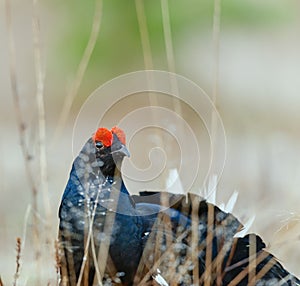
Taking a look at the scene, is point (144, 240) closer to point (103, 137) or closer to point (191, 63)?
point (103, 137)

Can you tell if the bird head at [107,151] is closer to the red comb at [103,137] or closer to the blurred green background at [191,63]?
the red comb at [103,137]

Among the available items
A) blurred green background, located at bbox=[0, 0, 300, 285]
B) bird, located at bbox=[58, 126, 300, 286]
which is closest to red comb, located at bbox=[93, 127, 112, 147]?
bird, located at bbox=[58, 126, 300, 286]

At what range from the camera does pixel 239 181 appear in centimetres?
269

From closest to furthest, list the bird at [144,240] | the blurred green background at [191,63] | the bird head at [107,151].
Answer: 1. the bird at [144,240]
2. the bird head at [107,151]
3. the blurred green background at [191,63]

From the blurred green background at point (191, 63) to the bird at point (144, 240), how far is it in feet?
2.42

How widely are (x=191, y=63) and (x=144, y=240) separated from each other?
2.28 metres

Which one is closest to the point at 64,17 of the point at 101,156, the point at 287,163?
the point at 287,163

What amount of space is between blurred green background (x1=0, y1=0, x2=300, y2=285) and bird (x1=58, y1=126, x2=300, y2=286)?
29.0 inches

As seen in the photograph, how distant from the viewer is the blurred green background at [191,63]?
303 cm

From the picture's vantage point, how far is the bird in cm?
174

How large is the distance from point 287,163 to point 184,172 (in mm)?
591

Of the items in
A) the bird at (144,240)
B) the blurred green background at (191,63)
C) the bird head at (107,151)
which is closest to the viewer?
the bird at (144,240)

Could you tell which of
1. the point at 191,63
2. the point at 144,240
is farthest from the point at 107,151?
the point at 191,63

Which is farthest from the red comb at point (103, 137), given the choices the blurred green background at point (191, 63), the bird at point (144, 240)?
the blurred green background at point (191, 63)
